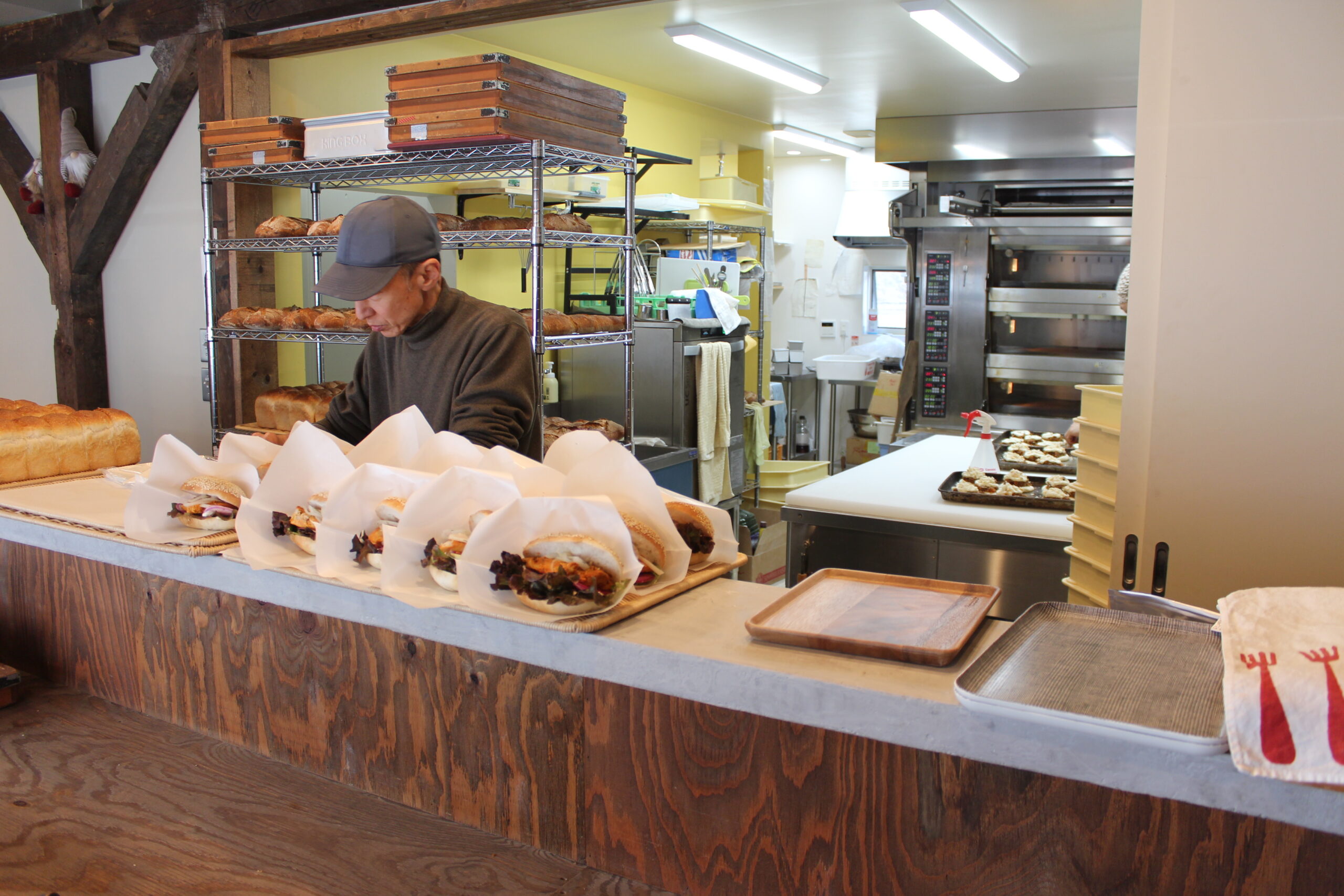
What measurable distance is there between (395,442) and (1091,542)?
1535 mm

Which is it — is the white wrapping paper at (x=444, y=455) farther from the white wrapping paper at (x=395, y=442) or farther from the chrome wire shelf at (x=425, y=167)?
the chrome wire shelf at (x=425, y=167)

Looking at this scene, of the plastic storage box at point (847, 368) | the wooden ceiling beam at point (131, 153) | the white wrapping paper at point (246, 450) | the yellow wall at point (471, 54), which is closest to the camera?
the white wrapping paper at point (246, 450)

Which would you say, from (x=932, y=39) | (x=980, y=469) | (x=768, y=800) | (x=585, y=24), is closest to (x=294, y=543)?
(x=768, y=800)

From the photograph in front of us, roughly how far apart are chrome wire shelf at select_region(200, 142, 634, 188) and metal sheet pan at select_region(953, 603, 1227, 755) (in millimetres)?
2806

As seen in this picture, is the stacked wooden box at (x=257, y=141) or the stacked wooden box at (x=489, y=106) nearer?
the stacked wooden box at (x=489, y=106)

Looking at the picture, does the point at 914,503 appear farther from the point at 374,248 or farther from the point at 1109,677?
the point at 1109,677

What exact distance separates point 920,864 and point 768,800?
19 centimetres

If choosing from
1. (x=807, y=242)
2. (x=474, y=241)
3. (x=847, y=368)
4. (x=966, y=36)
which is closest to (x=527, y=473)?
(x=474, y=241)

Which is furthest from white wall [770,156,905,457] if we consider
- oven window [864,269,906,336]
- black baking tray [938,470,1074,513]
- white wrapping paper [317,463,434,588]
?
white wrapping paper [317,463,434,588]

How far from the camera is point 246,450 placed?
1.93 metres

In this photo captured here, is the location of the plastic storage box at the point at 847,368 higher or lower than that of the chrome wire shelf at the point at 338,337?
lower

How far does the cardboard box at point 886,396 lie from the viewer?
8.41 meters

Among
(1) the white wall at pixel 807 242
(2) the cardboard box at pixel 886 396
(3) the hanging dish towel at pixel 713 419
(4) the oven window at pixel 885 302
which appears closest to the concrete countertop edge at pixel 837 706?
(3) the hanging dish towel at pixel 713 419

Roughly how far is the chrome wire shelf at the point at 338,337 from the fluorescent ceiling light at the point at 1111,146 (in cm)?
354
